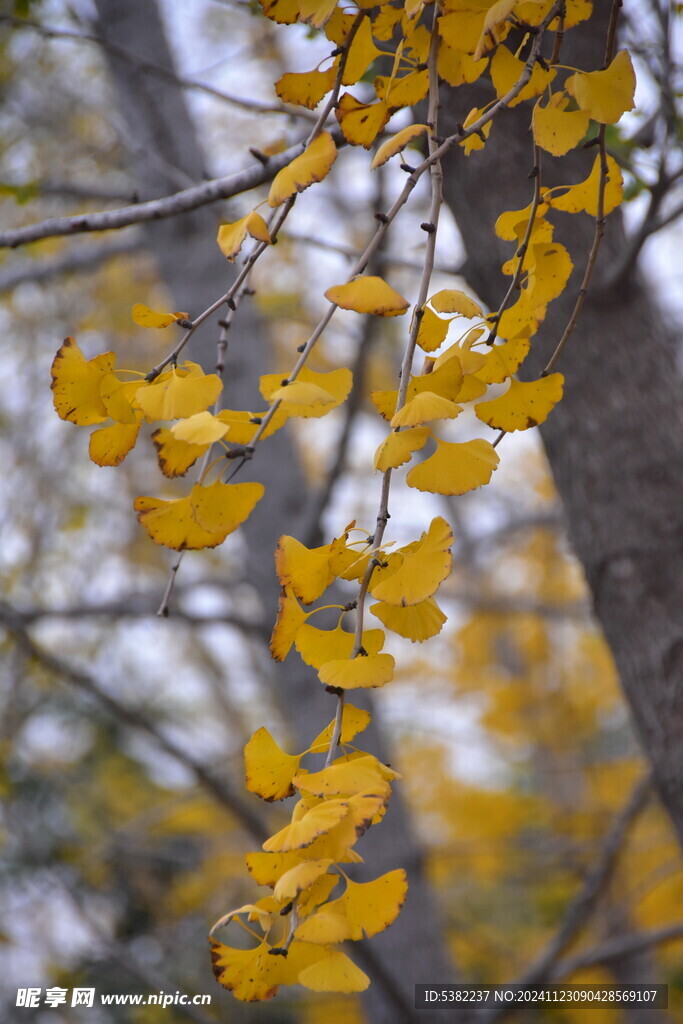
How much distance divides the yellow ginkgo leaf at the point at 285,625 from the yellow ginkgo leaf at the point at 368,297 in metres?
0.16

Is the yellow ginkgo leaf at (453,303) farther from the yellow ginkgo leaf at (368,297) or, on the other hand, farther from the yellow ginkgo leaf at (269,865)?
the yellow ginkgo leaf at (269,865)

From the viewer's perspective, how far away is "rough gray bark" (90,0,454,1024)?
5.74ft

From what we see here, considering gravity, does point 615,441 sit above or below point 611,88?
above

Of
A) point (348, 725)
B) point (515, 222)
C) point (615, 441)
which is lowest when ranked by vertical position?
point (348, 725)

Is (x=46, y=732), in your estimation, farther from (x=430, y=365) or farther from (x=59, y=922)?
(x=430, y=365)

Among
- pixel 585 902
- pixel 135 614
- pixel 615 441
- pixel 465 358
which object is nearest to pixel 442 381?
pixel 465 358

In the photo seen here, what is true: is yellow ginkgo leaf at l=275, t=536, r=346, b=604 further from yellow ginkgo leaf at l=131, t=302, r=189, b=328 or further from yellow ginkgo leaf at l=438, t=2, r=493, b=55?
yellow ginkgo leaf at l=438, t=2, r=493, b=55

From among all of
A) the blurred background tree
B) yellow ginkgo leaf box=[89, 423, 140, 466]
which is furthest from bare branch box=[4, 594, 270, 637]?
yellow ginkgo leaf box=[89, 423, 140, 466]

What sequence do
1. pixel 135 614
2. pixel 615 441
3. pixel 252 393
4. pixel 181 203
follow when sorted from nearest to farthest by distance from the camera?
pixel 181 203 < pixel 615 441 < pixel 135 614 < pixel 252 393

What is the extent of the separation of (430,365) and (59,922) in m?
3.00

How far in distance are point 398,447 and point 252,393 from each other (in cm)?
155

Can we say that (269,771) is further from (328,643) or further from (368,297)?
(368,297)

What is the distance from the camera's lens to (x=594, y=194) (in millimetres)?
598

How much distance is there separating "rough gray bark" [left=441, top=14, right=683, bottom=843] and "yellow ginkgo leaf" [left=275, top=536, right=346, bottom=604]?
0.54 meters
